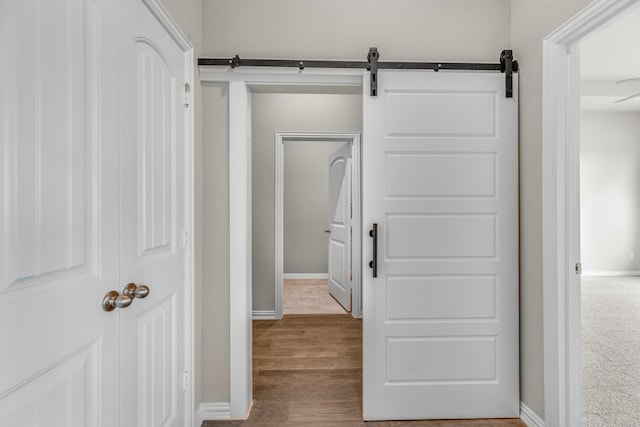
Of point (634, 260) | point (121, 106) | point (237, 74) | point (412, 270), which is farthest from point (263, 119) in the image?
point (634, 260)

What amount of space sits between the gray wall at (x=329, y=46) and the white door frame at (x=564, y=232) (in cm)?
19

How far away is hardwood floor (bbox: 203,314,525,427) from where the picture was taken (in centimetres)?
217

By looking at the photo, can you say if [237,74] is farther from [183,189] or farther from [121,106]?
[121,106]

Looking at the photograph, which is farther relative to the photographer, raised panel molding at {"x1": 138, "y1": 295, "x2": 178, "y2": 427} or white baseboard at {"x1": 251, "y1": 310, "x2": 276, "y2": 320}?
white baseboard at {"x1": 251, "y1": 310, "x2": 276, "y2": 320}

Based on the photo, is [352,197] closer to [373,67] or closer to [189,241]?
[373,67]

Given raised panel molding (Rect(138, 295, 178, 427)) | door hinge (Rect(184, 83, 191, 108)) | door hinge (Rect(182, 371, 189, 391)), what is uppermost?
door hinge (Rect(184, 83, 191, 108))

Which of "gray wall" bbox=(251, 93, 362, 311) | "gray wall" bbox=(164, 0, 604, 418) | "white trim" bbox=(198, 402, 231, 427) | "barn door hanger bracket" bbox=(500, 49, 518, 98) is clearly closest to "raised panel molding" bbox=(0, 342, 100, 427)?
"gray wall" bbox=(164, 0, 604, 418)

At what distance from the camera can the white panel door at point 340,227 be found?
4.30 metres

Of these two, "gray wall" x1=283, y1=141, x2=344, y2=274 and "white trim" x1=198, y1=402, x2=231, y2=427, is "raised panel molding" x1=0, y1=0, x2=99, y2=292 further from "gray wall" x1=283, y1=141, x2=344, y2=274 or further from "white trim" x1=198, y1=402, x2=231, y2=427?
"gray wall" x1=283, y1=141, x2=344, y2=274

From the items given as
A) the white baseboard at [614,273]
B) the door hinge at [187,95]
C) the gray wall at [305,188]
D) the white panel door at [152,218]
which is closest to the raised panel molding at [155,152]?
the white panel door at [152,218]

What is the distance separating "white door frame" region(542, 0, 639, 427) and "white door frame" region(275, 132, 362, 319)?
2251 mm

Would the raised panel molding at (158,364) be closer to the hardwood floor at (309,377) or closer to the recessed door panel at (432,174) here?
the hardwood floor at (309,377)

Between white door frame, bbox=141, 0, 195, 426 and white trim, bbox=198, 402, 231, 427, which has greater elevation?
white door frame, bbox=141, 0, 195, 426

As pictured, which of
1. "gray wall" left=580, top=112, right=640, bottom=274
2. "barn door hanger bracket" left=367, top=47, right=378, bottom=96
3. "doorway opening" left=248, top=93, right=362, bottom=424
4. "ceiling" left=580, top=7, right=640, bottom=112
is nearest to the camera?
"barn door hanger bracket" left=367, top=47, right=378, bottom=96
